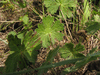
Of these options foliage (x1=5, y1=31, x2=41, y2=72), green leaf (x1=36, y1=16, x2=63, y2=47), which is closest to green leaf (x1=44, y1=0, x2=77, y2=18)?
green leaf (x1=36, y1=16, x2=63, y2=47)

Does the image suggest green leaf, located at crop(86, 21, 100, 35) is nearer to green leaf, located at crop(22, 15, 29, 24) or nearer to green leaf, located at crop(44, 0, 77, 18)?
green leaf, located at crop(44, 0, 77, 18)

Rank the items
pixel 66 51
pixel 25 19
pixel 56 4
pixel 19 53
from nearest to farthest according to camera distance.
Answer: pixel 19 53
pixel 66 51
pixel 56 4
pixel 25 19

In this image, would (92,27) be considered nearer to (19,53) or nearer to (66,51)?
(66,51)

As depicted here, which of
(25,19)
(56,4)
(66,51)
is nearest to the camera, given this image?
(66,51)

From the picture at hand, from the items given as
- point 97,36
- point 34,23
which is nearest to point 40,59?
point 34,23

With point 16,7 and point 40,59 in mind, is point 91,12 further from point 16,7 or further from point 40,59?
point 16,7

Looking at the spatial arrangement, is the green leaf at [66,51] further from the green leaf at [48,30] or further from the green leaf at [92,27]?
the green leaf at [92,27]

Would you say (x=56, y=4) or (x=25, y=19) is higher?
(x=56, y=4)

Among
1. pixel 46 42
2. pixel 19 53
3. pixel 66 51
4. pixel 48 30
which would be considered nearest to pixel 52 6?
pixel 48 30

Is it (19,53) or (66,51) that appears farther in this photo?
(66,51)
